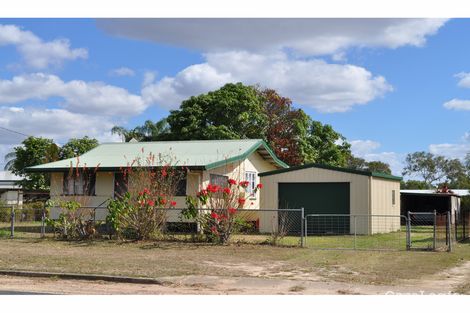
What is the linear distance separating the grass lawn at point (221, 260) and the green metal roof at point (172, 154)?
7.20 metres

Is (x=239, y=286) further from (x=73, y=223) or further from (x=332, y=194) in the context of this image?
(x=332, y=194)

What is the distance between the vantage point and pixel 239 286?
468 inches

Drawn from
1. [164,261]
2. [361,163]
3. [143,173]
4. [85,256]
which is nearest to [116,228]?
[143,173]

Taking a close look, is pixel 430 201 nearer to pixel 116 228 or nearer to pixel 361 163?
pixel 116 228

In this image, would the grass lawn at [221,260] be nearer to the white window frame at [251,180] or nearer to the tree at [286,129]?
the white window frame at [251,180]

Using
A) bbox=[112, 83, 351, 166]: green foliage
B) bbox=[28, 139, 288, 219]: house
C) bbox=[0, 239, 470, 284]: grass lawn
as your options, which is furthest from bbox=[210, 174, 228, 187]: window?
bbox=[112, 83, 351, 166]: green foliage

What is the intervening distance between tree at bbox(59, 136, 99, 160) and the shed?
2418 centimetres

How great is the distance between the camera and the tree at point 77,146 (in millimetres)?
48188

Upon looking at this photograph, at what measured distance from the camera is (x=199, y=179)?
26547mm

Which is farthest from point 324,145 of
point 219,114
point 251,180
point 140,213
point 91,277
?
point 91,277

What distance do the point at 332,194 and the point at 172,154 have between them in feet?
24.4

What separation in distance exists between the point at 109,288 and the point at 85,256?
504 cm

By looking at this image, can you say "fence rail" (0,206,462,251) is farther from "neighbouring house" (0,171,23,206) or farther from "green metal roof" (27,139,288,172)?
"neighbouring house" (0,171,23,206)

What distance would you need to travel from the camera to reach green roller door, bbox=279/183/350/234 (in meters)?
26.8
